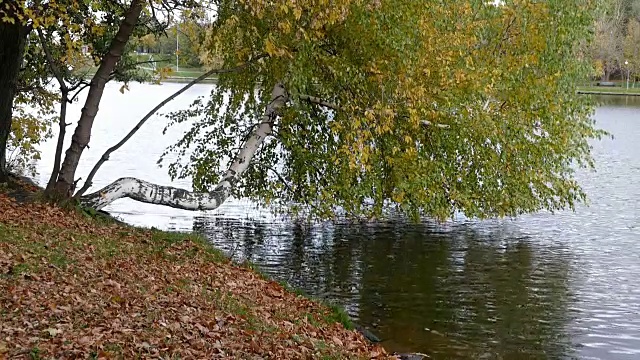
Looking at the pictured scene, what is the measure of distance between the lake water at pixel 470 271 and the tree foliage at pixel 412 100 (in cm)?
153

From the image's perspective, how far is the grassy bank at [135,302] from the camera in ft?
28.6

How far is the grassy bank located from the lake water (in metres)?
2.66

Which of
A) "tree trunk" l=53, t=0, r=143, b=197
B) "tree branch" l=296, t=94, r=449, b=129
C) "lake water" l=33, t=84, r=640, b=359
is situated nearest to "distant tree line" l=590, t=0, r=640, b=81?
"lake water" l=33, t=84, r=640, b=359

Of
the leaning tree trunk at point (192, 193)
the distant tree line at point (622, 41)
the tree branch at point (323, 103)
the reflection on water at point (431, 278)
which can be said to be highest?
the distant tree line at point (622, 41)

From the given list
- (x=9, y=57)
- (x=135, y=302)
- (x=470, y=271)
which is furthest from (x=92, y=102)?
(x=470, y=271)

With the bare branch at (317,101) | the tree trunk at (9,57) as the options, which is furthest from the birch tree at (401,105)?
the tree trunk at (9,57)

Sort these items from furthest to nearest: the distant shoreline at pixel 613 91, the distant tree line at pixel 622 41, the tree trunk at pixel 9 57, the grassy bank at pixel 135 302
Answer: the distant tree line at pixel 622 41 → the distant shoreline at pixel 613 91 → the tree trunk at pixel 9 57 → the grassy bank at pixel 135 302

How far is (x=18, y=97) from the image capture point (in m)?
25.4

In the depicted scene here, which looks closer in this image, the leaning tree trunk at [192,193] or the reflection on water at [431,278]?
the reflection on water at [431,278]

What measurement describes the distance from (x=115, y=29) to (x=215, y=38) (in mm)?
4647

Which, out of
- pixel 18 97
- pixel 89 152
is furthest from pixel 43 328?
pixel 89 152

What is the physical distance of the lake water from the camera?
15211mm

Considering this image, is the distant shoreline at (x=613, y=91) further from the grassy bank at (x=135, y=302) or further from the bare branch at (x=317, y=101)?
the grassy bank at (x=135, y=302)

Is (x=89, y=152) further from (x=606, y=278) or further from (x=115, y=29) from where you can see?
(x=606, y=278)
